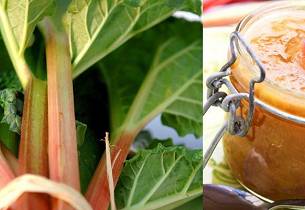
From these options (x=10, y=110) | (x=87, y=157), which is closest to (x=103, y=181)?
(x=87, y=157)

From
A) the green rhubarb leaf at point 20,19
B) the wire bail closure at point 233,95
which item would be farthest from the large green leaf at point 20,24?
the wire bail closure at point 233,95

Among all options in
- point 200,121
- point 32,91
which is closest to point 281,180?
point 200,121

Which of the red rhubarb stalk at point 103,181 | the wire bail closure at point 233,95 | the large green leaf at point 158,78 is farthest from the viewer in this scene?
the large green leaf at point 158,78

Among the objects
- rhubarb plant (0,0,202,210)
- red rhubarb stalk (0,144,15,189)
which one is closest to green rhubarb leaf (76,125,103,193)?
rhubarb plant (0,0,202,210)

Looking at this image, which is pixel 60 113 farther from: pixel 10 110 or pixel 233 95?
pixel 233 95

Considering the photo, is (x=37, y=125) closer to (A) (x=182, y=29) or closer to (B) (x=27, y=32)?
(B) (x=27, y=32)

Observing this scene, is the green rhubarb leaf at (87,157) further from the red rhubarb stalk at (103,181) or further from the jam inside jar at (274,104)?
the jam inside jar at (274,104)
